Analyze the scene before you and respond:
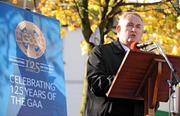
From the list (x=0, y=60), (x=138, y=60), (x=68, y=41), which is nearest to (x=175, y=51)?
(x=0, y=60)

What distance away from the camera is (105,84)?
13.7 feet

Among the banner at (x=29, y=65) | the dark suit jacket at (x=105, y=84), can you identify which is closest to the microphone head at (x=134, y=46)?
the dark suit jacket at (x=105, y=84)

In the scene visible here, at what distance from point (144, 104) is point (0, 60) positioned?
1.63 meters

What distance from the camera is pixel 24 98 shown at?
5250mm

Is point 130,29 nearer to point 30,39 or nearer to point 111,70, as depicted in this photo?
point 111,70

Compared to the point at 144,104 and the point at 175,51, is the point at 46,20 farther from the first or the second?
the point at 175,51

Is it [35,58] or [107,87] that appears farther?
[35,58]

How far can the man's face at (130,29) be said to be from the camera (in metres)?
4.41

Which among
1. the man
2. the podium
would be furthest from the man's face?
the podium

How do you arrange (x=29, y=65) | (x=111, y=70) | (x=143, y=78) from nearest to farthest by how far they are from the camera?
1. (x=143, y=78)
2. (x=111, y=70)
3. (x=29, y=65)

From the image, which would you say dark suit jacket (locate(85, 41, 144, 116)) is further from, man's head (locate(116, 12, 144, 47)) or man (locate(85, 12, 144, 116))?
man's head (locate(116, 12, 144, 47))

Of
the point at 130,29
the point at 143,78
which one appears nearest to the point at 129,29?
the point at 130,29

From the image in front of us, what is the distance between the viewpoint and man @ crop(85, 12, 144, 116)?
4332mm

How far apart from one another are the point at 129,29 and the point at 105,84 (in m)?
0.57
